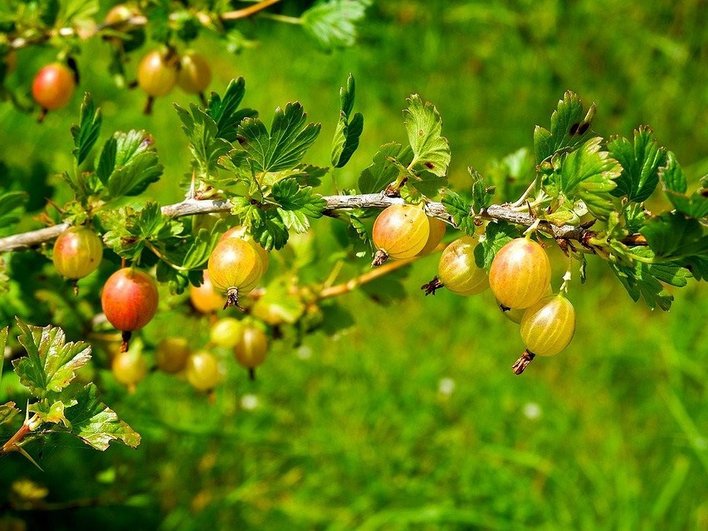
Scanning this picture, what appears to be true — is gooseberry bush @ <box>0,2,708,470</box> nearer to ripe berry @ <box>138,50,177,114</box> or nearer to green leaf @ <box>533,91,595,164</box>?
green leaf @ <box>533,91,595,164</box>

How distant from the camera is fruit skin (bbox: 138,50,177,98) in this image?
1344mm

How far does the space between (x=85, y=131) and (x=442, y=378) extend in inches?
70.9

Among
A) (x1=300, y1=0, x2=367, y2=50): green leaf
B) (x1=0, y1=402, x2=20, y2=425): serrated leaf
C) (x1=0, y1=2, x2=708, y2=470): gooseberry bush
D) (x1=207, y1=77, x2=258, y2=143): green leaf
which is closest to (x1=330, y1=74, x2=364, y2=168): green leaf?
(x1=0, y1=2, x2=708, y2=470): gooseberry bush

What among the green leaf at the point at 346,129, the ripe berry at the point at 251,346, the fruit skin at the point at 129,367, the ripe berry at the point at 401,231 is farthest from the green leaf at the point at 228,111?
the fruit skin at the point at 129,367

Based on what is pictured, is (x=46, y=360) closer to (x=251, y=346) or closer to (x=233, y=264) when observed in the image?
(x=233, y=264)

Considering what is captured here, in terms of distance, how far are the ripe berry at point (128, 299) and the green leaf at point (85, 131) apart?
165 millimetres

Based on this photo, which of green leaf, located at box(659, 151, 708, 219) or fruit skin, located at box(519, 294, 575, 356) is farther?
fruit skin, located at box(519, 294, 575, 356)

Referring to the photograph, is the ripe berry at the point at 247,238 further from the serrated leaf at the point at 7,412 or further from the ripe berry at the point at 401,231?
the serrated leaf at the point at 7,412

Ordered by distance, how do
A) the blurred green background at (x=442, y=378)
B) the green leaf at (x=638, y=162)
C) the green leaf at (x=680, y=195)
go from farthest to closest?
the blurred green background at (x=442, y=378), the green leaf at (x=638, y=162), the green leaf at (x=680, y=195)

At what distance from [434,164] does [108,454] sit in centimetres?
154

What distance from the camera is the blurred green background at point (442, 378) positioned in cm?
219

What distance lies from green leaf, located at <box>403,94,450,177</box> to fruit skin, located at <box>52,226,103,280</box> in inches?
15.9

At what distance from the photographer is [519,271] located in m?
0.79

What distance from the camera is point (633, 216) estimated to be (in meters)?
0.82
